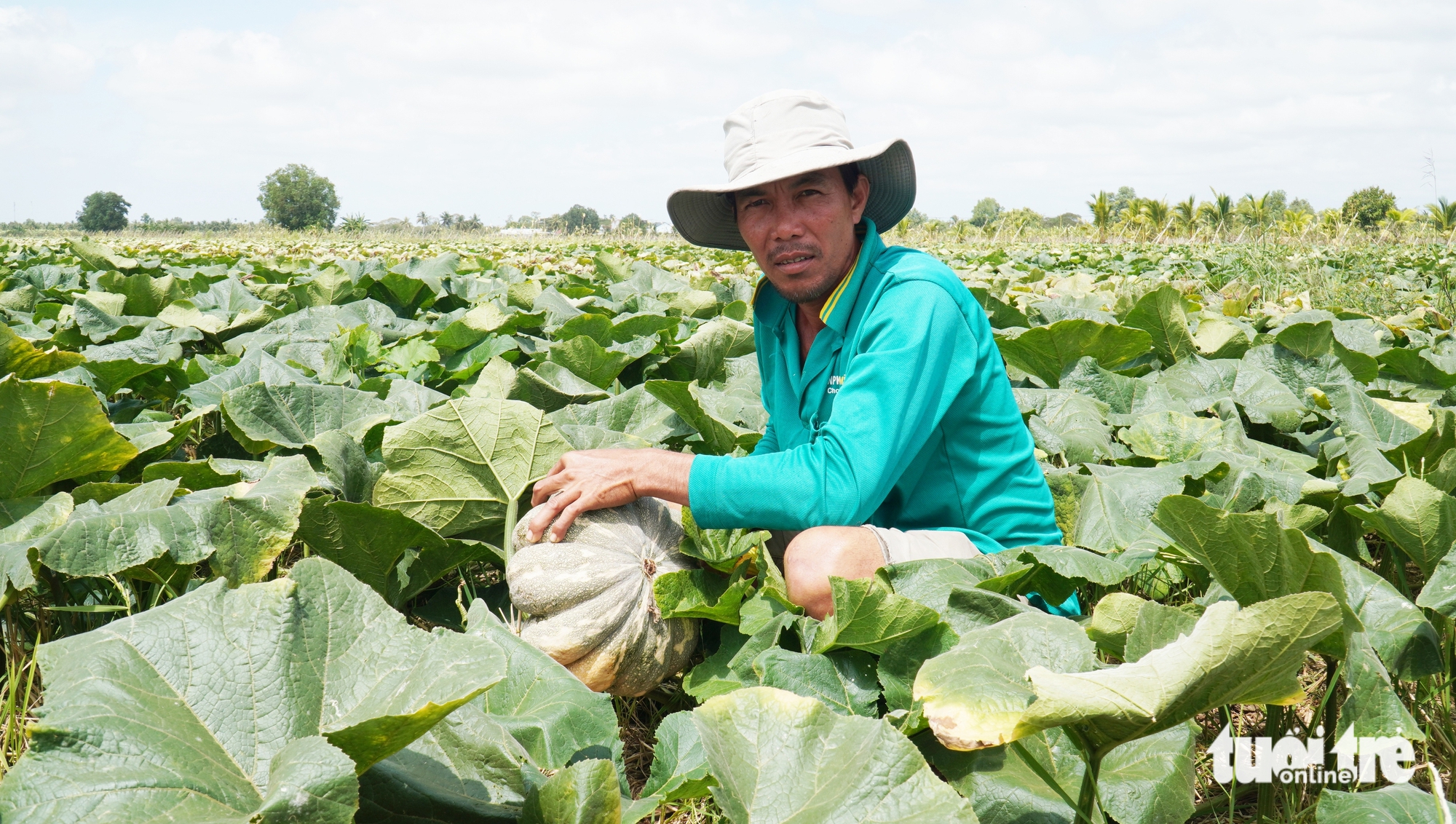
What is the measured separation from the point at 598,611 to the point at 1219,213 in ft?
100

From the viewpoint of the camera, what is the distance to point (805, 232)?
92.3 inches

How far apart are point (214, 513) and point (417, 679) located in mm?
1018

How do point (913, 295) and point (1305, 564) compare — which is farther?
point (913, 295)

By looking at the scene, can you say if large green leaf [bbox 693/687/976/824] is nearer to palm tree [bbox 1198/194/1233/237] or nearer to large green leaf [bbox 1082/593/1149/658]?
large green leaf [bbox 1082/593/1149/658]

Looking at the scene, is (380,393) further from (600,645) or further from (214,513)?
(600,645)

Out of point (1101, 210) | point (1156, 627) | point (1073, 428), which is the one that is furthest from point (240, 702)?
point (1101, 210)

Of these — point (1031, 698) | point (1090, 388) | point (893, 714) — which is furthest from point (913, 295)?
point (1090, 388)

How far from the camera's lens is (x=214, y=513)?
1859mm

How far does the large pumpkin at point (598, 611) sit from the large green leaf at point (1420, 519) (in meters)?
1.36

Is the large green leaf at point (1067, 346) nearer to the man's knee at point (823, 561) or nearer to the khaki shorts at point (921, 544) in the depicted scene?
the khaki shorts at point (921, 544)

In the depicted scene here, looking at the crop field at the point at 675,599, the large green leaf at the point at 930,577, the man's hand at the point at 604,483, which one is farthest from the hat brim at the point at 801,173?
the large green leaf at the point at 930,577

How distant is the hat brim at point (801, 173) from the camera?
225 centimetres

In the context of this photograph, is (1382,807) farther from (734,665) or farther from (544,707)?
(544,707)

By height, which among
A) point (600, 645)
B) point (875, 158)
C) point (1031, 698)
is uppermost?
point (875, 158)
